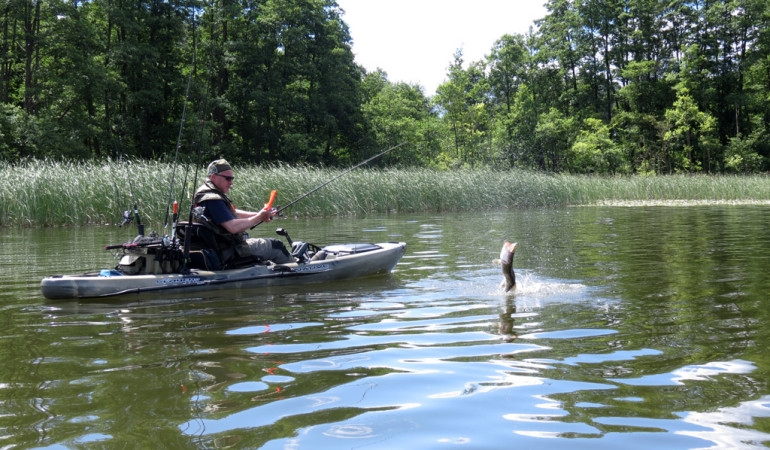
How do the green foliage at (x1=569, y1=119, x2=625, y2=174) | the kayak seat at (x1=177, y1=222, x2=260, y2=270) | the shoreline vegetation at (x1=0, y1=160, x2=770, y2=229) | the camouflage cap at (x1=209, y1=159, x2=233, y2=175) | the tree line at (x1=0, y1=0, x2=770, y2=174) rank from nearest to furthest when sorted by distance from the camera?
the camouflage cap at (x1=209, y1=159, x2=233, y2=175)
the kayak seat at (x1=177, y1=222, x2=260, y2=270)
the shoreline vegetation at (x1=0, y1=160, x2=770, y2=229)
the tree line at (x1=0, y1=0, x2=770, y2=174)
the green foliage at (x1=569, y1=119, x2=625, y2=174)

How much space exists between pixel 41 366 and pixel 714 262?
25.6 ft

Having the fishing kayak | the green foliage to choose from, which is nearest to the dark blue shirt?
the fishing kayak

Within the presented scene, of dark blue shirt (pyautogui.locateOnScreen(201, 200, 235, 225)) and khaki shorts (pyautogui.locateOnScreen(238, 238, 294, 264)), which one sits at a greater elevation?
dark blue shirt (pyautogui.locateOnScreen(201, 200, 235, 225))

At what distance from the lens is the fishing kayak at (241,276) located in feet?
21.0

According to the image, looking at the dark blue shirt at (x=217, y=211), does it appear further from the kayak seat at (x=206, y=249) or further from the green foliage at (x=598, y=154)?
the green foliage at (x=598, y=154)

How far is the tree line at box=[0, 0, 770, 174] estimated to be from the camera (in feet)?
104

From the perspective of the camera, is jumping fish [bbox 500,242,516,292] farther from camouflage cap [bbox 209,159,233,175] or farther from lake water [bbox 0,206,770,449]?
camouflage cap [bbox 209,159,233,175]

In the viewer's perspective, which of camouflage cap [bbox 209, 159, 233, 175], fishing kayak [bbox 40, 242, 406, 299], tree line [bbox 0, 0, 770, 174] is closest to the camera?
fishing kayak [bbox 40, 242, 406, 299]

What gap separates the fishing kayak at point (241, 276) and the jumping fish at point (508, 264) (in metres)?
1.88

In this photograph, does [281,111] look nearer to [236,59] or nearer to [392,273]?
[236,59]

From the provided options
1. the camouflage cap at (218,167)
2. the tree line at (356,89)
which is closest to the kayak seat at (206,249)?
the camouflage cap at (218,167)

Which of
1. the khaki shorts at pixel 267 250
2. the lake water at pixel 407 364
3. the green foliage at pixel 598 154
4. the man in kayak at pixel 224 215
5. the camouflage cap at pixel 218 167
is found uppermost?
the green foliage at pixel 598 154

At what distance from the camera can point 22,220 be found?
16.3 meters

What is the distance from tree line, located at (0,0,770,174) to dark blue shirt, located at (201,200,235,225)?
23561 mm
